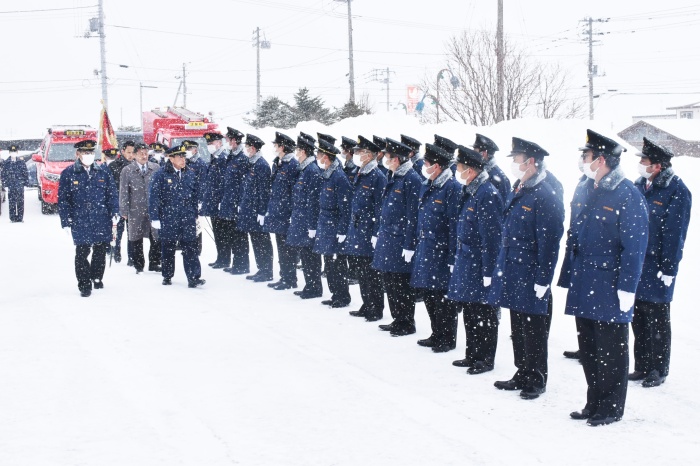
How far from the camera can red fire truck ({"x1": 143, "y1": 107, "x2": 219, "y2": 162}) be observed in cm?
2523

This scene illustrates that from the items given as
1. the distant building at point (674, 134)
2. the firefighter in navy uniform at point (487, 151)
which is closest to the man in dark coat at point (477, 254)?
the firefighter in navy uniform at point (487, 151)

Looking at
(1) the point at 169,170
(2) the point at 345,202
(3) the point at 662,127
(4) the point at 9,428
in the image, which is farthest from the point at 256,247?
(3) the point at 662,127

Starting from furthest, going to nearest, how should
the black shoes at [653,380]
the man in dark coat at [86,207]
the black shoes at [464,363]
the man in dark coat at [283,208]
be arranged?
the man in dark coat at [283,208] < the man in dark coat at [86,207] < the black shoes at [464,363] < the black shoes at [653,380]

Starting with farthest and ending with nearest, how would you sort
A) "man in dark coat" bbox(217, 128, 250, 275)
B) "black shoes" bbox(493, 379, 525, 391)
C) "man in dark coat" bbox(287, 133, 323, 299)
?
1. "man in dark coat" bbox(217, 128, 250, 275)
2. "man in dark coat" bbox(287, 133, 323, 299)
3. "black shoes" bbox(493, 379, 525, 391)

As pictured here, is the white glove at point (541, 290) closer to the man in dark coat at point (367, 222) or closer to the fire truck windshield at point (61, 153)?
the man in dark coat at point (367, 222)

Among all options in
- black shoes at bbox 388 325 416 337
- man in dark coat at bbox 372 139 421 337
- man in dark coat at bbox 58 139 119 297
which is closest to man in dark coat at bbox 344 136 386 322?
man in dark coat at bbox 372 139 421 337

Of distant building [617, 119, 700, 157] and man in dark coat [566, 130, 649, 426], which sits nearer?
man in dark coat [566, 130, 649, 426]

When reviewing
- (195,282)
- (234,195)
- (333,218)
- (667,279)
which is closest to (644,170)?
Answer: (667,279)

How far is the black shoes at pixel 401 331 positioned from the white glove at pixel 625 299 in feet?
10.9

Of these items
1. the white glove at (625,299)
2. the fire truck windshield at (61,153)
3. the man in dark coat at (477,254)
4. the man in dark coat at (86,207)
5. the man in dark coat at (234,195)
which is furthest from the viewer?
the fire truck windshield at (61,153)

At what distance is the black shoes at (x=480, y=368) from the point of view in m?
6.93

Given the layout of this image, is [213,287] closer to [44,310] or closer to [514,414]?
[44,310]

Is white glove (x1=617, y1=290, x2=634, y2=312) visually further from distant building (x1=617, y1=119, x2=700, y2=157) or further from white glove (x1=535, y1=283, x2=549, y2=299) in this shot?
distant building (x1=617, y1=119, x2=700, y2=157)

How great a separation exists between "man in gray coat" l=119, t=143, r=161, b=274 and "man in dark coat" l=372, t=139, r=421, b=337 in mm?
5449
